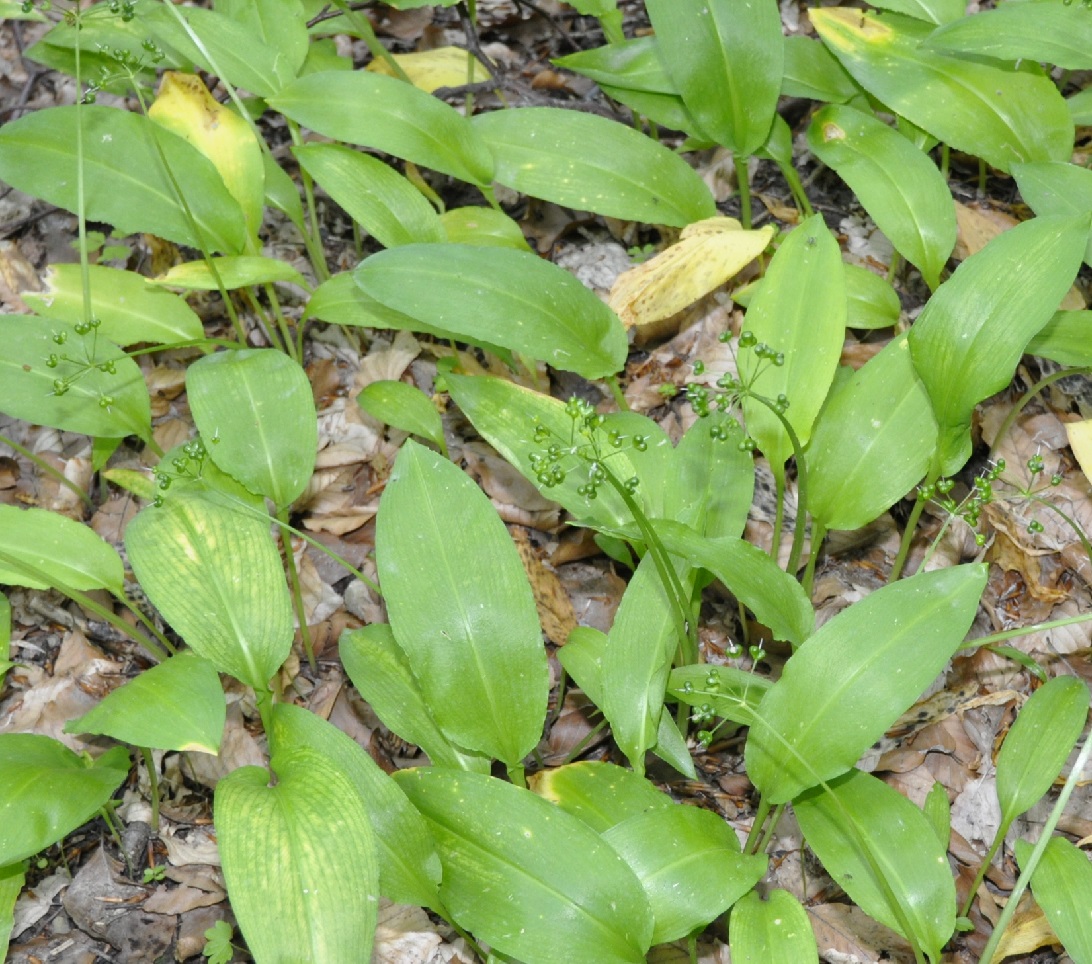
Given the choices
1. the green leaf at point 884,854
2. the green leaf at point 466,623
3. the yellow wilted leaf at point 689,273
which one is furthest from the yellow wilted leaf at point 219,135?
the green leaf at point 884,854

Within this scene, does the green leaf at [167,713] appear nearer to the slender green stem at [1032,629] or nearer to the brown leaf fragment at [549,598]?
the brown leaf fragment at [549,598]

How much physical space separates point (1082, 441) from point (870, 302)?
0.64 metres

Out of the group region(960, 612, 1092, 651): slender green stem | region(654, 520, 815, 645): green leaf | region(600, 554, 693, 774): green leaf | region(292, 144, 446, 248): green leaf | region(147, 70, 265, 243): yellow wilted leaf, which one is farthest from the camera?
region(147, 70, 265, 243): yellow wilted leaf

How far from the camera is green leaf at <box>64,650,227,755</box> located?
212 centimetres

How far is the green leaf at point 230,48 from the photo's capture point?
127 inches

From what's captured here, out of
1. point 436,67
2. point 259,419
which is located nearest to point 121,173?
point 259,419

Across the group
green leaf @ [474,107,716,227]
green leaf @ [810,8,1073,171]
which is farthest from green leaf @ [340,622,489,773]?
green leaf @ [810,8,1073,171]

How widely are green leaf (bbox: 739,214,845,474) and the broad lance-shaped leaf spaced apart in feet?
3.64

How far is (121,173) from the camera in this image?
3088 mm

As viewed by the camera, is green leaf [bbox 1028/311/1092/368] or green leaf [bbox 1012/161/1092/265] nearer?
green leaf [bbox 1028/311/1092/368]

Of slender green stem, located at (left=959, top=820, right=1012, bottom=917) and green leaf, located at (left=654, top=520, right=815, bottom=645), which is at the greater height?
green leaf, located at (left=654, top=520, right=815, bottom=645)

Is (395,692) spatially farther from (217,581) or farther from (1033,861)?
(1033,861)

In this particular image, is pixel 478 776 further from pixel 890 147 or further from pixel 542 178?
pixel 890 147

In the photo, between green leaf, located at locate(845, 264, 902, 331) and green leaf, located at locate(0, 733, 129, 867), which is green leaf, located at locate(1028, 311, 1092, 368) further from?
green leaf, located at locate(0, 733, 129, 867)
